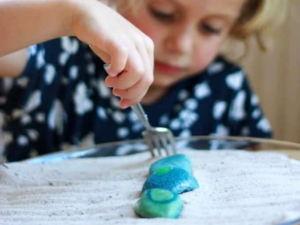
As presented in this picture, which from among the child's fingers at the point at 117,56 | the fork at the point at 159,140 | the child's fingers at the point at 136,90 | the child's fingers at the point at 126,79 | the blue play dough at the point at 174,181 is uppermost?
the child's fingers at the point at 117,56

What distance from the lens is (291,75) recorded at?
117 centimetres

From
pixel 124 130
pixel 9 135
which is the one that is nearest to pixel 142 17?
pixel 124 130

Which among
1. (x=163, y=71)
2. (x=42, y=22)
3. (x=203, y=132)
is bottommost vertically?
(x=203, y=132)

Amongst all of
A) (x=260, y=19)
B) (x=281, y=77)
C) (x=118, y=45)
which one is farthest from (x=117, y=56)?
(x=281, y=77)

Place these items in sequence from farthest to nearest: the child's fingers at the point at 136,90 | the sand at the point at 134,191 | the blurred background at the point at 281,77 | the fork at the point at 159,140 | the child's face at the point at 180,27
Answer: the blurred background at the point at 281,77, the child's face at the point at 180,27, the fork at the point at 159,140, the child's fingers at the point at 136,90, the sand at the point at 134,191

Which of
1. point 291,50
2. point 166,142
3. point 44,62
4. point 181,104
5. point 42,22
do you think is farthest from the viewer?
point 291,50

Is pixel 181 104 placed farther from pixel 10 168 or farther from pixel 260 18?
pixel 10 168

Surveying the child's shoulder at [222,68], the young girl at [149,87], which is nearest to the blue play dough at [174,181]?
the young girl at [149,87]

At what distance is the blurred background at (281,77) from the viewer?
3.82 ft

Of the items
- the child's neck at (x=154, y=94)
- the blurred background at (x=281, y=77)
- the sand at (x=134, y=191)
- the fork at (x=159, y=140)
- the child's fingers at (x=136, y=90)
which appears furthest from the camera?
the blurred background at (x=281, y=77)

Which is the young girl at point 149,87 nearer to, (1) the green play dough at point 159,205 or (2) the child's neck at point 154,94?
(2) the child's neck at point 154,94

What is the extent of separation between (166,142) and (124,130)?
28cm

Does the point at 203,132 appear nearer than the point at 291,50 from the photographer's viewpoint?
Yes

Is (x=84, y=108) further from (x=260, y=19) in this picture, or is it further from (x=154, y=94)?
(x=260, y=19)
